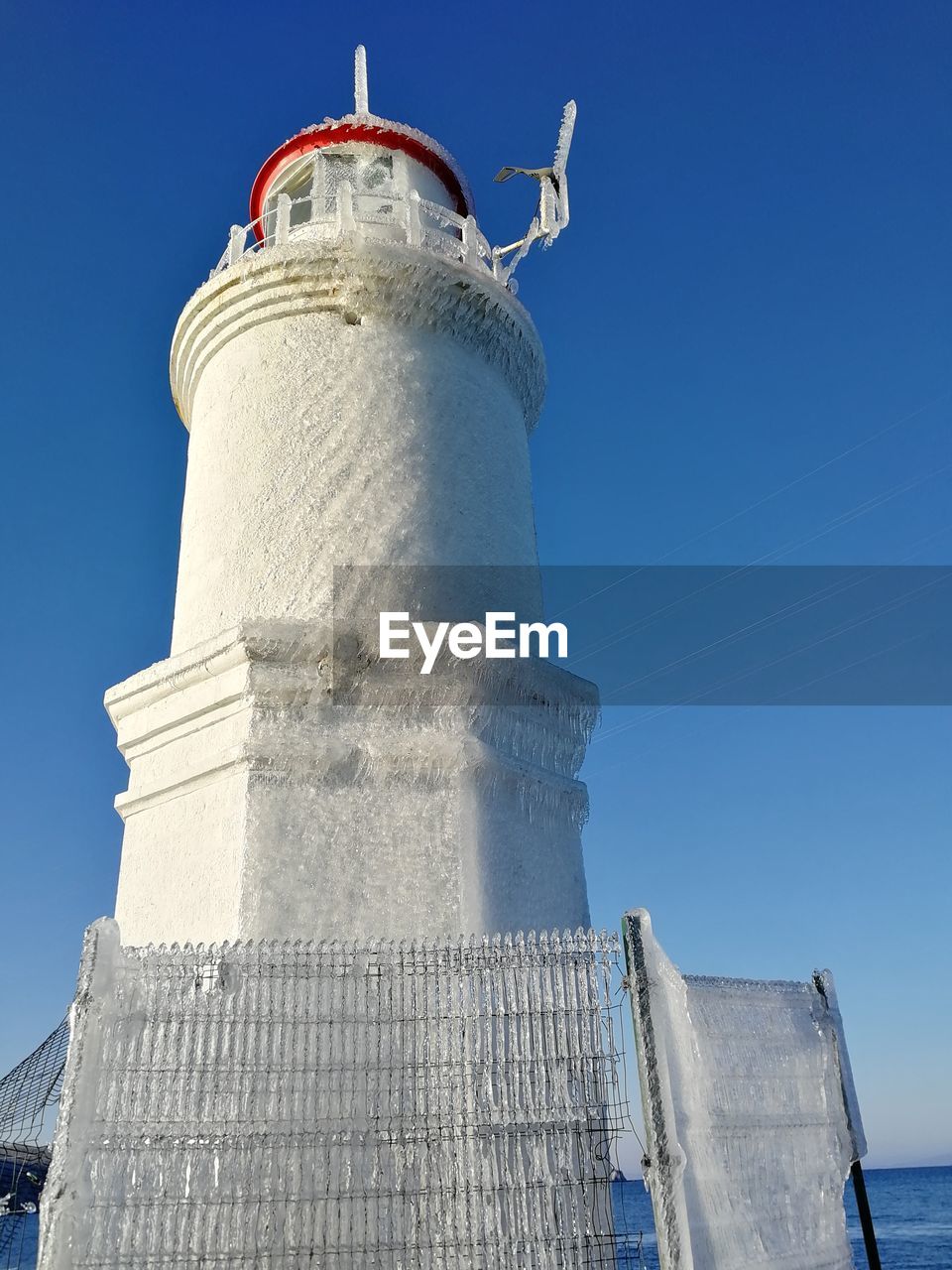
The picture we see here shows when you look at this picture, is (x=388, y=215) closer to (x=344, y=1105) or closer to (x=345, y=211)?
(x=345, y=211)

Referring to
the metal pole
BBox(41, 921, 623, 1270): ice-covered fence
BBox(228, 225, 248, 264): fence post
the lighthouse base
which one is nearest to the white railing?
BBox(228, 225, 248, 264): fence post

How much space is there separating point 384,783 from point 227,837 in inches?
37.0

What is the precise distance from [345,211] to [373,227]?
0.26m

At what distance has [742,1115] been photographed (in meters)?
4.74

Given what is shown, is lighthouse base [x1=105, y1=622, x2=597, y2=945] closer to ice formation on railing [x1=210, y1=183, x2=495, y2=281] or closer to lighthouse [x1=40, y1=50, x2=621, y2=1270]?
lighthouse [x1=40, y1=50, x2=621, y2=1270]

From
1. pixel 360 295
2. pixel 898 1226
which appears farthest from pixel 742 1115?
pixel 898 1226

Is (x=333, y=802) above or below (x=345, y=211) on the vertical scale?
below

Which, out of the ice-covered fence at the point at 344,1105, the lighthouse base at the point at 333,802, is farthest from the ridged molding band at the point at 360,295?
the ice-covered fence at the point at 344,1105

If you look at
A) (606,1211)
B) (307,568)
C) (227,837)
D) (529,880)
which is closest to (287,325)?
(307,568)

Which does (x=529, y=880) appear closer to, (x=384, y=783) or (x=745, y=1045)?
(x=384, y=783)

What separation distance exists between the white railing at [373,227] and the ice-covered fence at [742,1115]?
5.54 m

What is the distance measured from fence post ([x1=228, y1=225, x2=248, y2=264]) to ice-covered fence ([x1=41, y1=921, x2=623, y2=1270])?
548cm

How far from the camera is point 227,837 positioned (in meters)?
6.05

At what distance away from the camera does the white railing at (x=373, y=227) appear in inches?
315
